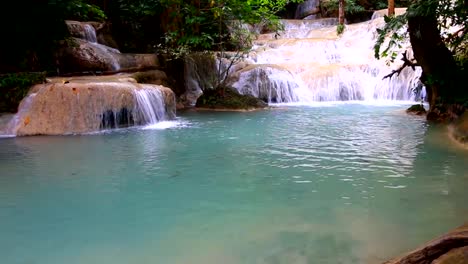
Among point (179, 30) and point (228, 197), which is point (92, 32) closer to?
point (179, 30)

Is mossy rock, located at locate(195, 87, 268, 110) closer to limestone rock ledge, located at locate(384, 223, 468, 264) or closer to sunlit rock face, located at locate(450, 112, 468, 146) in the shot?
sunlit rock face, located at locate(450, 112, 468, 146)

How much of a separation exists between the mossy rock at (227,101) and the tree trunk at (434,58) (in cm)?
452

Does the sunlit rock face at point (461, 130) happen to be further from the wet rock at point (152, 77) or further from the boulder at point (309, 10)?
the boulder at point (309, 10)

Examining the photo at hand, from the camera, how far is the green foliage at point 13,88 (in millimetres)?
8375

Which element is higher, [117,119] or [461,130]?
[117,119]

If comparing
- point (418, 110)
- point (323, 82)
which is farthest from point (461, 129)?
point (323, 82)

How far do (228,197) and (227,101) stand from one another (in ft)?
26.7

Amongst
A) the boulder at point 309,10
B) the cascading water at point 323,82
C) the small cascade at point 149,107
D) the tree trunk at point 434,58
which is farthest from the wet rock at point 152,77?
the boulder at point 309,10

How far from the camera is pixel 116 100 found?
28.2 feet

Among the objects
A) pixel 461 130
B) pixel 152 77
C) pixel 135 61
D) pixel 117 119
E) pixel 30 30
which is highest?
pixel 30 30

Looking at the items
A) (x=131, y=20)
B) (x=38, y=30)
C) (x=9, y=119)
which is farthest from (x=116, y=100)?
(x=131, y=20)

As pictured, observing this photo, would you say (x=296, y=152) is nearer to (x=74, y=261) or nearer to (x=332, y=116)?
(x=74, y=261)

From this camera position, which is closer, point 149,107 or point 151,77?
point 149,107

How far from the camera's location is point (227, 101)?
476 inches
